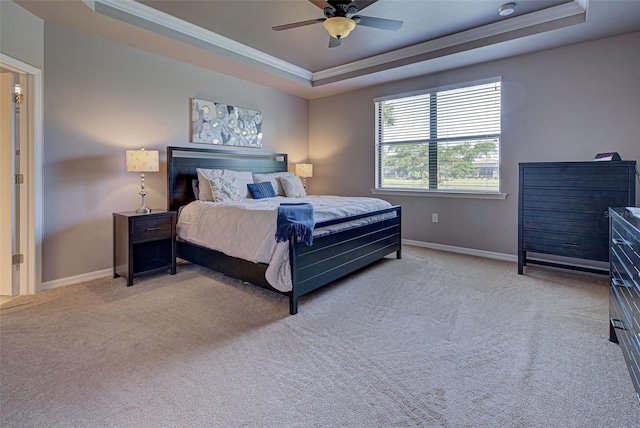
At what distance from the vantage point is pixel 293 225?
8.11 feet

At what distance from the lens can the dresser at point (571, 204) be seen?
292 cm

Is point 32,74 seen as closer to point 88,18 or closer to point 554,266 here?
point 88,18

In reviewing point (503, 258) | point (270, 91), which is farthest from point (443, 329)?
point (270, 91)

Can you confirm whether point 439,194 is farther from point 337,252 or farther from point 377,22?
point 377,22

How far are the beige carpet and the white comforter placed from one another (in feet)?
1.25

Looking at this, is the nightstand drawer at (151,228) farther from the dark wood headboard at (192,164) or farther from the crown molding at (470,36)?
the crown molding at (470,36)

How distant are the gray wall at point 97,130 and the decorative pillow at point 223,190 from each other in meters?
0.70

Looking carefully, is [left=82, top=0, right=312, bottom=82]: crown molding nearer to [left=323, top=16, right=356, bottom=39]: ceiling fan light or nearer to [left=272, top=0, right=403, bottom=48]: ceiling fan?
[left=272, top=0, right=403, bottom=48]: ceiling fan

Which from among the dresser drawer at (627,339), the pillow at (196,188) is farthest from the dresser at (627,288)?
the pillow at (196,188)

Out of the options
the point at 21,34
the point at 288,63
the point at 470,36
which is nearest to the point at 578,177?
the point at 470,36

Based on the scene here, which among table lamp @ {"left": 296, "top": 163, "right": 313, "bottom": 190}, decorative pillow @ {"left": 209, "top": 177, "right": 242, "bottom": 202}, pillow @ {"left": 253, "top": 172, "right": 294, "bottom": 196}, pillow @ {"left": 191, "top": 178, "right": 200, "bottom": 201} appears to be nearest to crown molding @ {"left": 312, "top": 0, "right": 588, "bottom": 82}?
table lamp @ {"left": 296, "top": 163, "right": 313, "bottom": 190}

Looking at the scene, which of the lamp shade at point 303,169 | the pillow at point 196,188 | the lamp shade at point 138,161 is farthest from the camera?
the lamp shade at point 303,169

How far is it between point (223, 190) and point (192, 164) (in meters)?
0.65

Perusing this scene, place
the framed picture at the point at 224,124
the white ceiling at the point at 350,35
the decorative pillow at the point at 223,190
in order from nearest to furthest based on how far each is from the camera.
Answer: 1. the white ceiling at the point at 350,35
2. the decorative pillow at the point at 223,190
3. the framed picture at the point at 224,124
